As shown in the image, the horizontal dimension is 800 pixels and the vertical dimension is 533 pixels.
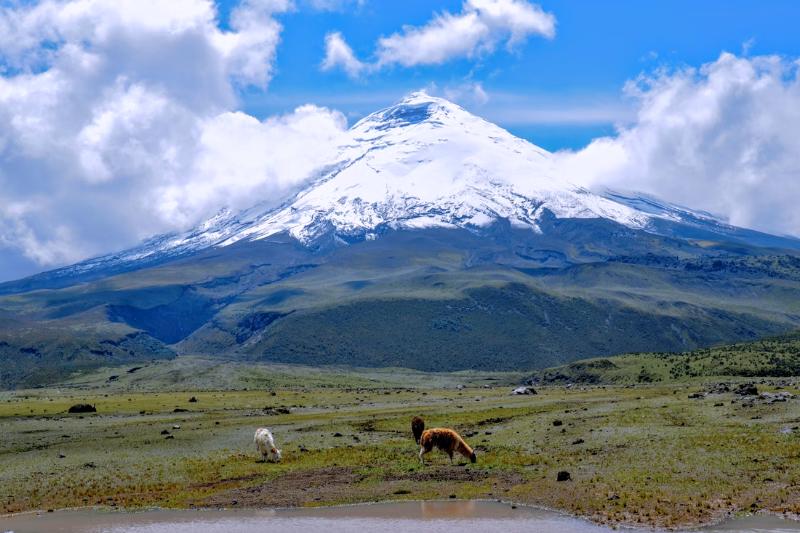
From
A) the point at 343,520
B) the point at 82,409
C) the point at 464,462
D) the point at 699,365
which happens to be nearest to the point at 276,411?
the point at 82,409

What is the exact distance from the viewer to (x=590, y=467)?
41.3m

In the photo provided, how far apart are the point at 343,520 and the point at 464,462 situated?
39.5 ft

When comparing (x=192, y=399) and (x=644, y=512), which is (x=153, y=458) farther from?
(x=192, y=399)

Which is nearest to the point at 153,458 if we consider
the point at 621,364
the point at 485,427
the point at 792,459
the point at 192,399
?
the point at 485,427

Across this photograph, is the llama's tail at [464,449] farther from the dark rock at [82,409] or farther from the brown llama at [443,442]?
the dark rock at [82,409]

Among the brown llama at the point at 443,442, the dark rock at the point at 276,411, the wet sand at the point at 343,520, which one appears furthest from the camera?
the dark rock at the point at 276,411

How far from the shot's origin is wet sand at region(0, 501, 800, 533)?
105 ft

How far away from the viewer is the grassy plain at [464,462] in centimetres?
3581

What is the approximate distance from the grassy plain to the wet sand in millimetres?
1146

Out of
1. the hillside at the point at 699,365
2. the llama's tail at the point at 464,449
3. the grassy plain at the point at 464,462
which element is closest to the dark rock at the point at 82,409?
the grassy plain at the point at 464,462

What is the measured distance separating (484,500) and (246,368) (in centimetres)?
15805

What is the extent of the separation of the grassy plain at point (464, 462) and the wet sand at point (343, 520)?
1.15m

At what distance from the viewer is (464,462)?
149 ft

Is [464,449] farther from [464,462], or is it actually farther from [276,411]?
[276,411]
